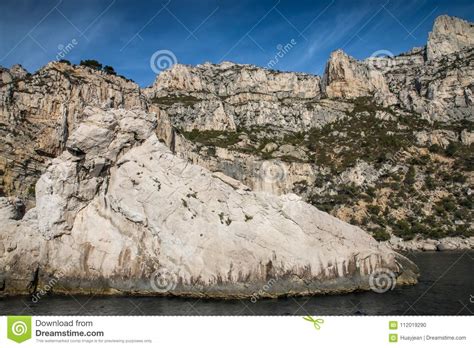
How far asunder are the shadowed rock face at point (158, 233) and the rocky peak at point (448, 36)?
521 feet

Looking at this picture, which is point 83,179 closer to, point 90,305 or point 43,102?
point 90,305

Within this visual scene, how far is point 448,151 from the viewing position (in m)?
97.2

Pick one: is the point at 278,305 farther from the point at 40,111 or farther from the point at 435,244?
the point at 435,244

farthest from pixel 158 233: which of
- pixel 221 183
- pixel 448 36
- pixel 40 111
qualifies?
pixel 448 36

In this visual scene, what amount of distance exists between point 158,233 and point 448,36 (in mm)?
180150

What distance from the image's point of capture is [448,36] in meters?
173

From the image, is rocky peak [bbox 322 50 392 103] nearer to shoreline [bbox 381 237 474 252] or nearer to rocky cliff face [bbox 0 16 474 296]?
rocky cliff face [bbox 0 16 474 296]

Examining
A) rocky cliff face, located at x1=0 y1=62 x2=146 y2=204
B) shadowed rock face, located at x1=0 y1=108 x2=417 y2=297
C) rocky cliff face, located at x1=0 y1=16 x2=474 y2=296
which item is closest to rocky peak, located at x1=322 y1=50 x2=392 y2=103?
rocky cliff face, located at x1=0 y1=16 x2=474 y2=296

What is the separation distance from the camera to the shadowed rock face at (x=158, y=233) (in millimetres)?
31141

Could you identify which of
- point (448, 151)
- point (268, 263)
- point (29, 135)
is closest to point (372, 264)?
point (268, 263)

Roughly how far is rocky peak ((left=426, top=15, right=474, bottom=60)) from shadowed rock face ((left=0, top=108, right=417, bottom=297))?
6255 inches

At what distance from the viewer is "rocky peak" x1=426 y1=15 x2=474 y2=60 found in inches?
6634

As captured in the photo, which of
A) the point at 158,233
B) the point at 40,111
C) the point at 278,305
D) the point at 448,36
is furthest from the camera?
the point at 448,36
